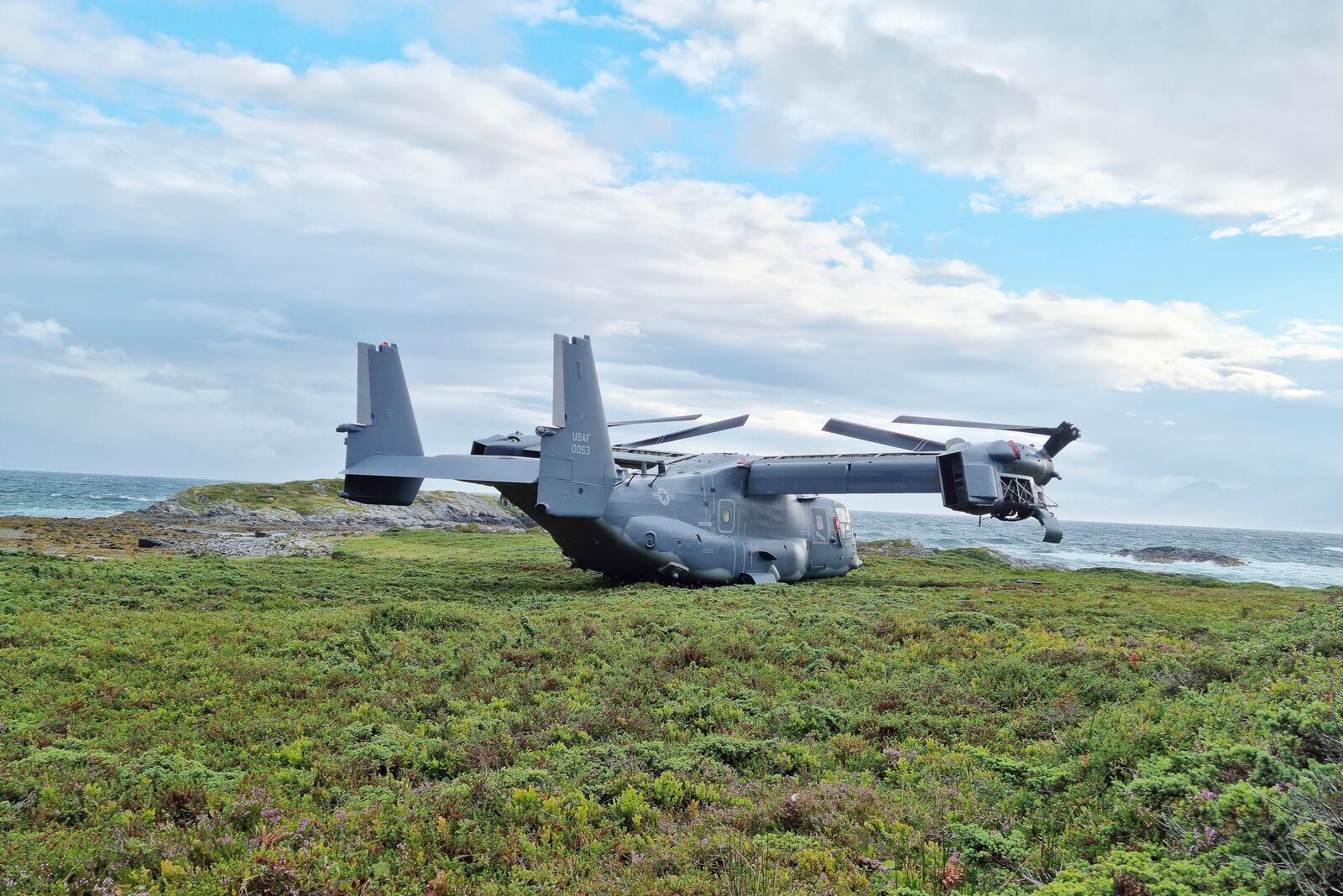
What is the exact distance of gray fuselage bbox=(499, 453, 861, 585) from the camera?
72.5ft

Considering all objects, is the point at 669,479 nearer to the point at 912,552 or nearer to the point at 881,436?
the point at 881,436

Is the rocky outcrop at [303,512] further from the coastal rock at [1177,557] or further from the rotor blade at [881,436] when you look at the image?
the coastal rock at [1177,557]

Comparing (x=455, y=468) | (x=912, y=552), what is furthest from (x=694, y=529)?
(x=912, y=552)

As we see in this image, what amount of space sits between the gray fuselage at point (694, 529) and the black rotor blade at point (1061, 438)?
830cm

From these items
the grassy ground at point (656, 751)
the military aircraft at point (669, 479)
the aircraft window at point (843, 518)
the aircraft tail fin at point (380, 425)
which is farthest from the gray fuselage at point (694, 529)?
the grassy ground at point (656, 751)

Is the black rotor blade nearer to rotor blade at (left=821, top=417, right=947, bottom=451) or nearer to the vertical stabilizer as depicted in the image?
rotor blade at (left=821, top=417, right=947, bottom=451)

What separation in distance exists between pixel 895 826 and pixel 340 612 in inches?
498

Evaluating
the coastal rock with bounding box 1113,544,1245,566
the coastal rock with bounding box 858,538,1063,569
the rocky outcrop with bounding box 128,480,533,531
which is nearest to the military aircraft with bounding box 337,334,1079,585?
the coastal rock with bounding box 858,538,1063,569

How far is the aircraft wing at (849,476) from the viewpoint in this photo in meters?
25.1

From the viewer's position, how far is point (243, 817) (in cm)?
727

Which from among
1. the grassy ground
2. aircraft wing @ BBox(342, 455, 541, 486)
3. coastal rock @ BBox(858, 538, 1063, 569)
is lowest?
coastal rock @ BBox(858, 538, 1063, 569)

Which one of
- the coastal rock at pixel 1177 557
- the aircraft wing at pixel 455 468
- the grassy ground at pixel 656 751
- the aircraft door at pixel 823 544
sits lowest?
the coastal rock at pixel 1177 557

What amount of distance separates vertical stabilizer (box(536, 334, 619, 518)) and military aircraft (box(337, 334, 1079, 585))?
0.03 metres

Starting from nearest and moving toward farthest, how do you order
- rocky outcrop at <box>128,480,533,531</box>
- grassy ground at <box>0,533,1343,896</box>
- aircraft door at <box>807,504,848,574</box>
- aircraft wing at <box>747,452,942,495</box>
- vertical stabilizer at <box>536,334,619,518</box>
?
grassy ground at <box>0,533,1343,896</box>, vertical stabilizer at <box>536,334,619,518</box>, aircraft wing at <box>747,452,942,495</box>, aircraft door at <box>807,504,848,574</box>, rocky outcrop at <box>128,480,533,531</box>
